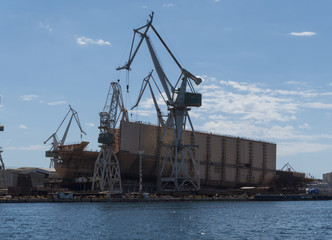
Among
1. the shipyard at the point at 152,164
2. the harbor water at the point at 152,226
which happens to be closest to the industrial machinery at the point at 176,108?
the shipyard at the point at 152,164

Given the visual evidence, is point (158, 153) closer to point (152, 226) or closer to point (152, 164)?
point (152, 164)

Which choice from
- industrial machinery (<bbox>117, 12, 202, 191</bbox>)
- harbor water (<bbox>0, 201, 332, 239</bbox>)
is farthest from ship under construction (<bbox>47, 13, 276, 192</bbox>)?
harbor water (<bbox>0, 201, 332, 239</bbox>)

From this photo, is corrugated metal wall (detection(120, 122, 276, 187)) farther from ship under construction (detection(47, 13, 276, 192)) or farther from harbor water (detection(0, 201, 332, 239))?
harbor water (detection(0, 201, 332, 239))

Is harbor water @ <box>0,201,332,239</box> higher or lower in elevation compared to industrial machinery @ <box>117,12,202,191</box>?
lower

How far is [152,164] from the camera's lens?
165250mm

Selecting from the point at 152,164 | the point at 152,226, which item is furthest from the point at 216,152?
the point at 152,226

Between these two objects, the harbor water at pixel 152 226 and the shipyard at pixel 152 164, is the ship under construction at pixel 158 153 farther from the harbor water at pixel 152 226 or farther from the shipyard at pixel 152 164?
the harbor water at pixel 152 226

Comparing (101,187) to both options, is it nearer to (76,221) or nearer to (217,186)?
(217,186)

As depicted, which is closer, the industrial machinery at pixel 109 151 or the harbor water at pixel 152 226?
the harbor water at pixel 152 226

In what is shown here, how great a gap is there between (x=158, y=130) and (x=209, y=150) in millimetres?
24701

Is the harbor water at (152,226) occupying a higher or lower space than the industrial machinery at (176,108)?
lower

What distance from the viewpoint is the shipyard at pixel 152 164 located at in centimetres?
14825

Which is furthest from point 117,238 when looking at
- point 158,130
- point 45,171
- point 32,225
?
point 45,171

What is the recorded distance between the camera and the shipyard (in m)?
148
